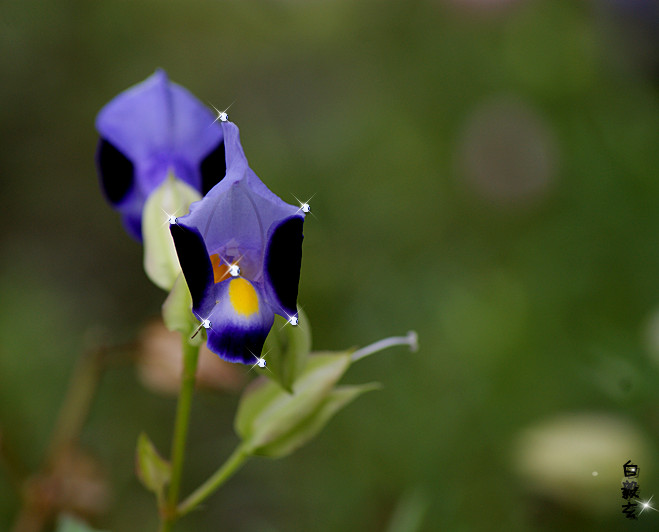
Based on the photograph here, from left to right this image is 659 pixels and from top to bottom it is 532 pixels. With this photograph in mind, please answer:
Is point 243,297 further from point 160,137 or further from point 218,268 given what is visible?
point 160,137

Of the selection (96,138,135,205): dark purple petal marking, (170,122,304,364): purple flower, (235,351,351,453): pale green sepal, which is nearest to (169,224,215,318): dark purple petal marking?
(170,122,304,364): purple flower

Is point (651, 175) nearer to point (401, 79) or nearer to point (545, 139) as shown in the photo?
point (545, 139)

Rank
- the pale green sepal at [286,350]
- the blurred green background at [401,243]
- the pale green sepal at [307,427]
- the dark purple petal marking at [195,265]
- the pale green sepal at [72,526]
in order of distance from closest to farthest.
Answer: the dark purple petal marking at [195,265]
the pale green sepal at [286,350]
the pale green sepal at [307,427]
the pale green sepal at [72,526]
the blurred green background at [401,243]

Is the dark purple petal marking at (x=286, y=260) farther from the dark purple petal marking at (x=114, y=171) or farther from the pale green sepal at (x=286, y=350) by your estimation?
the dark purple petal marking at (x=114, y=171)

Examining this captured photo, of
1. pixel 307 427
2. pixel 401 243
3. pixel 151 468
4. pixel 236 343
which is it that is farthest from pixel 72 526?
pixel 401 243

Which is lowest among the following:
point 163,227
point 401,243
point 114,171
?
point 163,227

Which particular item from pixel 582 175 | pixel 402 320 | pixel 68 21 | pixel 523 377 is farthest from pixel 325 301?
pixel 68 21

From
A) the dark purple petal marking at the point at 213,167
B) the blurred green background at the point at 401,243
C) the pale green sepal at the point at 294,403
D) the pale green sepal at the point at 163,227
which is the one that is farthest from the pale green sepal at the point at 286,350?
the blurred green background at the point at 401,243
